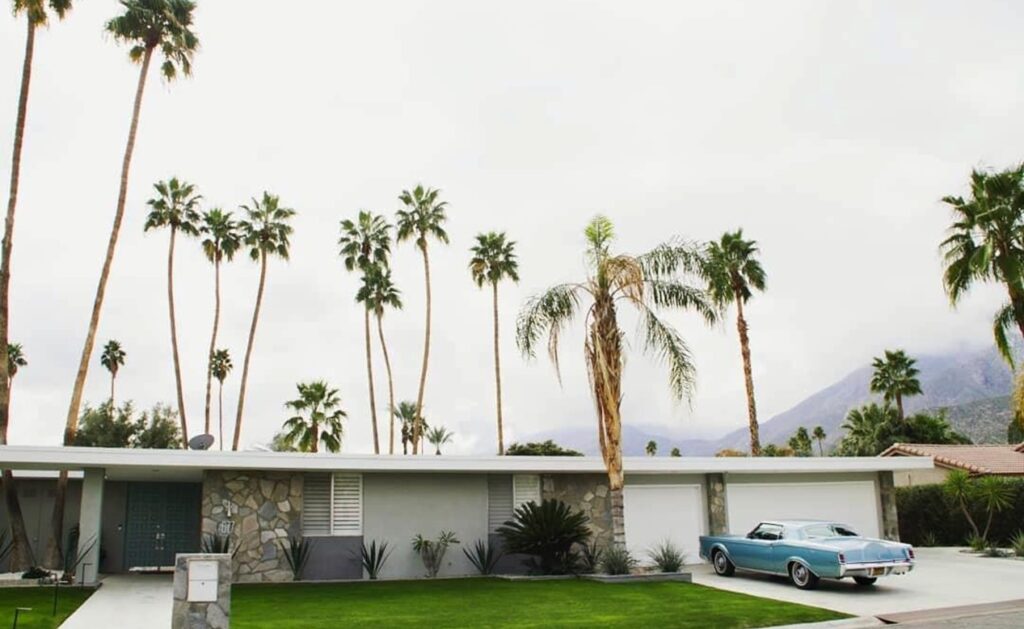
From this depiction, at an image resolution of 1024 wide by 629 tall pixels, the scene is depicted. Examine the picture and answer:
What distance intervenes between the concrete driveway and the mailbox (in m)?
9.44

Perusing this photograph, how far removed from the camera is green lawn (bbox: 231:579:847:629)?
12227 mm

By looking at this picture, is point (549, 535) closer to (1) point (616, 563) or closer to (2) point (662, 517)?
(1) point (616, 563)

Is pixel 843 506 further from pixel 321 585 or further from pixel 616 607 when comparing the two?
pixel 321 585

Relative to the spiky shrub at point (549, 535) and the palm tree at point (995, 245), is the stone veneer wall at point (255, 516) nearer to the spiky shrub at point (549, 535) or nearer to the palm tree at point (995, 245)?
the spiky shrub at point (549, 535)

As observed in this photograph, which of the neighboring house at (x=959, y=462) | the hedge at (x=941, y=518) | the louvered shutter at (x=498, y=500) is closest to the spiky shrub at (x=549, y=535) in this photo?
the louvered shutter at (x=498, y=500)

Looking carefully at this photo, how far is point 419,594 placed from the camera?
16.0 m

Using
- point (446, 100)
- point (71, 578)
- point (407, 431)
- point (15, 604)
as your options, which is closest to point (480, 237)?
point (407, 431)

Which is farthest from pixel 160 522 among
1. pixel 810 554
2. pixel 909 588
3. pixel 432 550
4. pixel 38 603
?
pixel 909 588

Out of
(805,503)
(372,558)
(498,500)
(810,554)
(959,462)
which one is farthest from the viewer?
(959,462)

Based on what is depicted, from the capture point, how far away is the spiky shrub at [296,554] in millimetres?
18594

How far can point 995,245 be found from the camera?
19891 mm

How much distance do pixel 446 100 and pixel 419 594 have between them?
9.95 m

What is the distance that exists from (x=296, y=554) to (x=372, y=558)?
172cm

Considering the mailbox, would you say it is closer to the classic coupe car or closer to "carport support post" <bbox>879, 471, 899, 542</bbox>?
the classic coupe car
